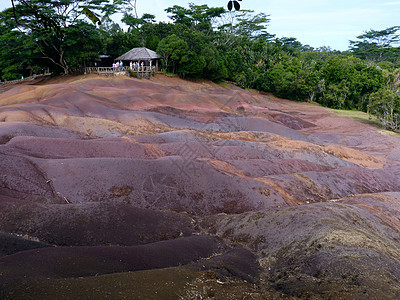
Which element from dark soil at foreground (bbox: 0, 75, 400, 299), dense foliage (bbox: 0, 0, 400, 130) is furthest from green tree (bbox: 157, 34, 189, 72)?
dark soil at foreground (bbox: 0, 75, 400, 299)

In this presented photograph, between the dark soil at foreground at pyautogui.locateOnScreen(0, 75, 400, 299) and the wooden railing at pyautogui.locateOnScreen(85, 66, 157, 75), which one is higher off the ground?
the wooden railing at pyautogui.locateOnScreen(85, 66, 157, 75)

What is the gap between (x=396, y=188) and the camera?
19547 millimetres

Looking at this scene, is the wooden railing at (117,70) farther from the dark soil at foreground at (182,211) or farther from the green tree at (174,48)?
the dark soil at foreground at (182,211)

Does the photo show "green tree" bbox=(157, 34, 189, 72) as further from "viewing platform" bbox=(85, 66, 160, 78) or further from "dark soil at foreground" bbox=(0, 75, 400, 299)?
"dark soil at foreground" bbox=(0, 75, 400, 299)

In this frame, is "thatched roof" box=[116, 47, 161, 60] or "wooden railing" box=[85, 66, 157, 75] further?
"thatched roof" box=[116, 47, 161, 60]

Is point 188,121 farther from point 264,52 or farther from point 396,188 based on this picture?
point 264,52

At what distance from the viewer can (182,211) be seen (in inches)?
513

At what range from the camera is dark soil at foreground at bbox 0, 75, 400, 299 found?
5824 mm

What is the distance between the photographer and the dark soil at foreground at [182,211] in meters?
5.82

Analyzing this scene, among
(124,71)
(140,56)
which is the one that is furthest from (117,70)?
(140,56)

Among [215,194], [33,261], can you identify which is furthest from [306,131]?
[33,261]

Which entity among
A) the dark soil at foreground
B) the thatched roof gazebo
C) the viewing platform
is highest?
the thatched roof gazebo

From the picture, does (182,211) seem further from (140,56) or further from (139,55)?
(139,55)

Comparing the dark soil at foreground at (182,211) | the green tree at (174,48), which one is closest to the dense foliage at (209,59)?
the green tree at (174,48)
